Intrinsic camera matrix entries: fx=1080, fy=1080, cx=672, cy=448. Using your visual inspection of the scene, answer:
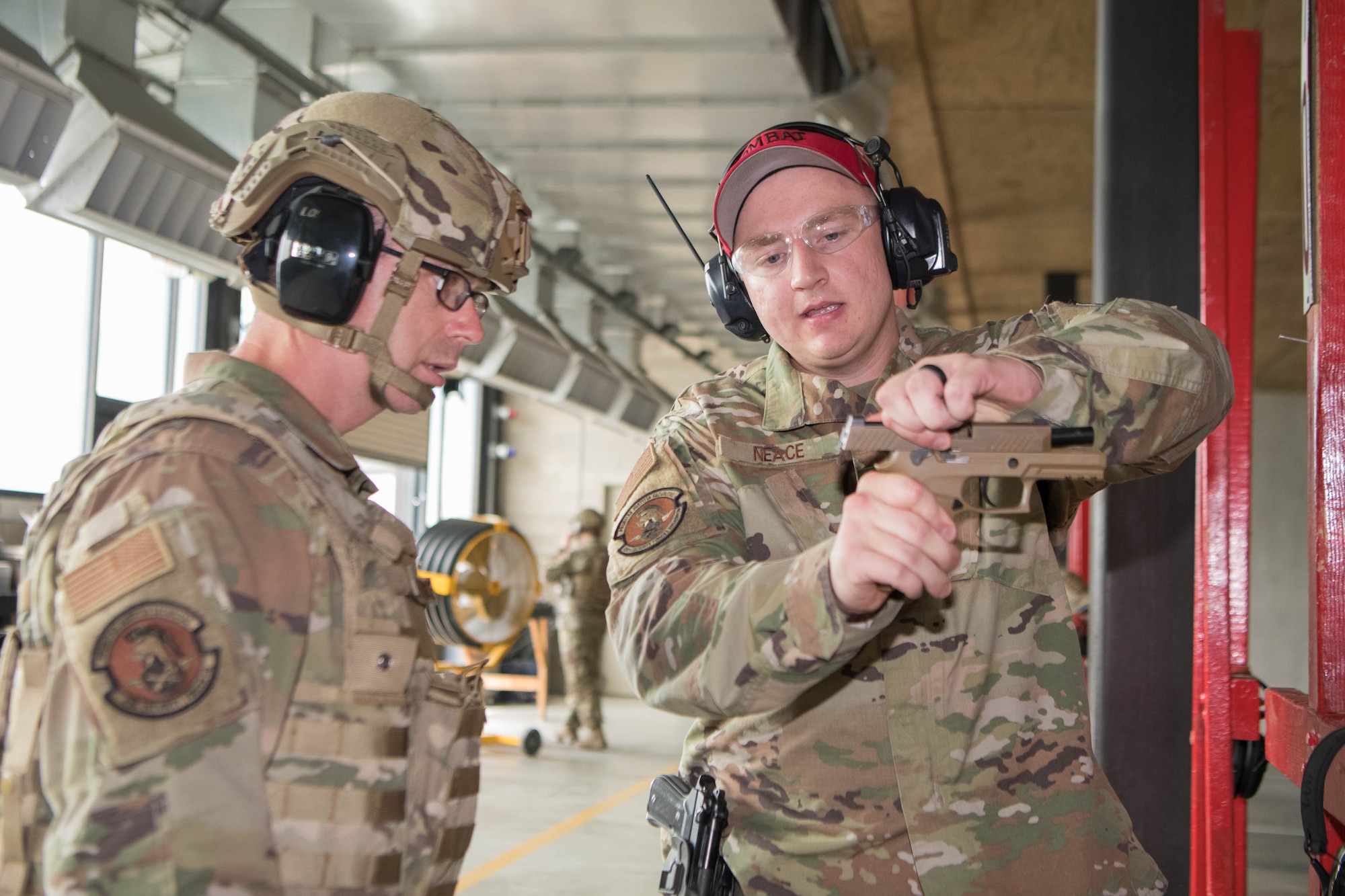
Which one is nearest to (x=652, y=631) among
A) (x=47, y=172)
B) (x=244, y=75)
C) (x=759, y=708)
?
(x=759, y=708)

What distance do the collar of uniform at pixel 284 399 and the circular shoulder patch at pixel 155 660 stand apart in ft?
1.06

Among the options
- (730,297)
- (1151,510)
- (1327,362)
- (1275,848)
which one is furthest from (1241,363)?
(1275,848)

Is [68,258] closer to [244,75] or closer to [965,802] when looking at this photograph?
[244,75]

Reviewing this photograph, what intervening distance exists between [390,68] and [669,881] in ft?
20.8

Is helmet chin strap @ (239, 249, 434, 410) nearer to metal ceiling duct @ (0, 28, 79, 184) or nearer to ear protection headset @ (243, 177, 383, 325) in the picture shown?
ear protection headset @ (243, 177, 383, 325)

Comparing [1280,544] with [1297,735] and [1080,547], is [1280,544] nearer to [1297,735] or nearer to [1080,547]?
[1080,547]

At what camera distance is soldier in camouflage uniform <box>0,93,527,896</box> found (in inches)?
45.3

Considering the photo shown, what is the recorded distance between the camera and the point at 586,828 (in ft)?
25.2

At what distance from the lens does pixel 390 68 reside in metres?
6.96

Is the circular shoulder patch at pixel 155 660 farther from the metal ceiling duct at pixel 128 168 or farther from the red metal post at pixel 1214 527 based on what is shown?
the metal ceiling duct at pixel 128 168

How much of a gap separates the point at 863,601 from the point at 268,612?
692 millimetres

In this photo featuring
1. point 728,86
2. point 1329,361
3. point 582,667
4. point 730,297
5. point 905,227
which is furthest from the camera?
point 582,667

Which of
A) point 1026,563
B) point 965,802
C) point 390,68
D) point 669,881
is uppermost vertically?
point 390,68

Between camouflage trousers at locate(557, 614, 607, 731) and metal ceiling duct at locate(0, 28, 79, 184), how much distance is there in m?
7.38
